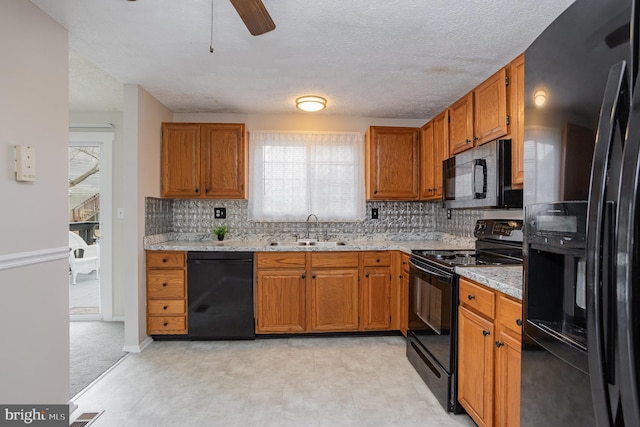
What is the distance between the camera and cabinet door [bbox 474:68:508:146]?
2.21m

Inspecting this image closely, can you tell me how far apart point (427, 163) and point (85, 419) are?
335 cm

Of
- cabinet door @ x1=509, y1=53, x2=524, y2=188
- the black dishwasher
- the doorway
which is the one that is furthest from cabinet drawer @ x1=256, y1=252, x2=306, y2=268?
cabinet door @ x1=509, y1=53, x2=524, y2=188

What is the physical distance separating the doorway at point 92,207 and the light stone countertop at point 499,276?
3.60 metres

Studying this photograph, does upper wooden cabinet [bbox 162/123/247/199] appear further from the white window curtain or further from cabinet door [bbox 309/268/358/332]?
cabinet door [bbox 309/268/358/332]

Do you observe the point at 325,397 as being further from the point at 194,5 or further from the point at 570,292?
the point at 194,5

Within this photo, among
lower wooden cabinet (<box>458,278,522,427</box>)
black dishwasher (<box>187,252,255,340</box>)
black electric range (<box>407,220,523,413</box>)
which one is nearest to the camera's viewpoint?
lower wooden cabinet (<box>458,278,522,427</box>)

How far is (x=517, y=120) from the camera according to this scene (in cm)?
206

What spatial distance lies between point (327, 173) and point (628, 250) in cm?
330

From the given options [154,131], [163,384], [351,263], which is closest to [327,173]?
[351,263]

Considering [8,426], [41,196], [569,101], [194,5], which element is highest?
[194,5]

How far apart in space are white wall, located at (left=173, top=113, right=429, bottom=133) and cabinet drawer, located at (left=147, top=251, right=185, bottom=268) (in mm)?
1539

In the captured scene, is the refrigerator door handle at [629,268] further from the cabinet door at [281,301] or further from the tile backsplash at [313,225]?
the tile backsplash at [313,225]

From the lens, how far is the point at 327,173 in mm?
3852

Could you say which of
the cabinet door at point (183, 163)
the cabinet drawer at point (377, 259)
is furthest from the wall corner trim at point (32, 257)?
the cabinet drawer at point (377, 259)
